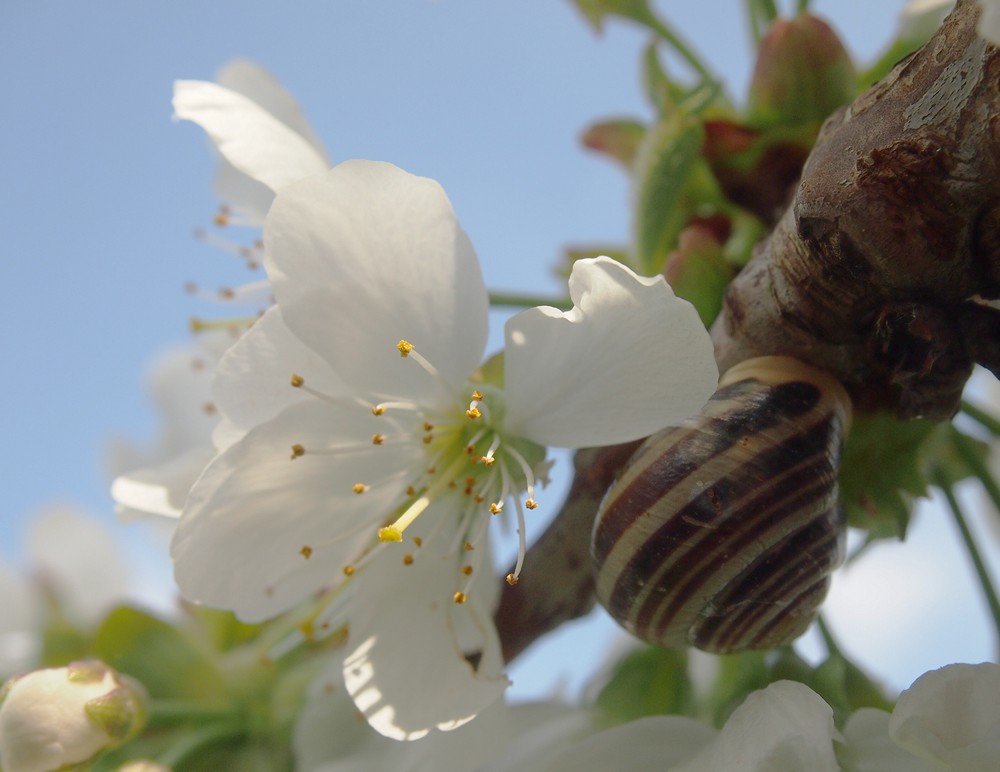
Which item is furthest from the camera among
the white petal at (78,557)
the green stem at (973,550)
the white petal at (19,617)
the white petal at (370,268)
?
the white petal at (78,557)

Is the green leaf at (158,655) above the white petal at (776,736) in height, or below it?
below

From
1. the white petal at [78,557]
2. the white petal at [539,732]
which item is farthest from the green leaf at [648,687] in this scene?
the white petal at [78,557]

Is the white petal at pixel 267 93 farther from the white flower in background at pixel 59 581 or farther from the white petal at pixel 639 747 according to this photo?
the white flower in background at pixel 59 581

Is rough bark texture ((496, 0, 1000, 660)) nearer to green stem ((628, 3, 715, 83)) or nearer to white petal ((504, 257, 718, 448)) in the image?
white petal ((504, 257, 718, 448))

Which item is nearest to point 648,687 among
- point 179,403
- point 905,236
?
point 905,236

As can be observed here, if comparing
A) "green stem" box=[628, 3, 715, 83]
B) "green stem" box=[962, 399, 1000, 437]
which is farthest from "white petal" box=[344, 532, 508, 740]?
"green stem" box=[628, 3, 715, 83]

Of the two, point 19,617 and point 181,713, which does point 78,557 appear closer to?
point 19,617

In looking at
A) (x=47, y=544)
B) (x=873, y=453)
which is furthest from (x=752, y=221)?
(x=47, y=544)

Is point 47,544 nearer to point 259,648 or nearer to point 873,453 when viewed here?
point 259,648
